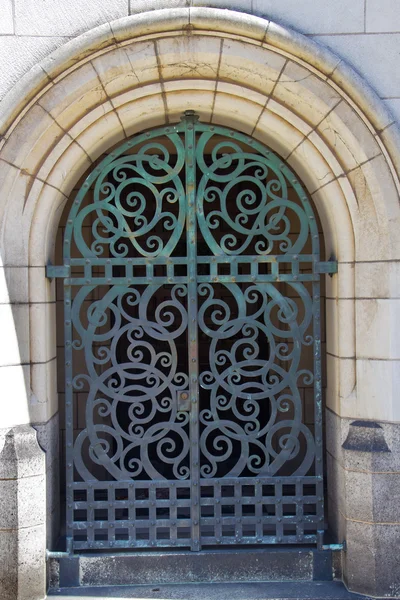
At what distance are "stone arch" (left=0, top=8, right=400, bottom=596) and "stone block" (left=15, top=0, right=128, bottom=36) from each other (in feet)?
0.43

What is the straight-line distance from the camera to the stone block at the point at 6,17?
4363 millimetres

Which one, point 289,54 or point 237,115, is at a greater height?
point 289,54

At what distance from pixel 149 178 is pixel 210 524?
2463 mm

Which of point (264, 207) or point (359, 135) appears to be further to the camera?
point (264, 207)

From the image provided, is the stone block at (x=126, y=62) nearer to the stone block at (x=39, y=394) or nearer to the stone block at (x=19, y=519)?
the stone block at (x=39, y=394)

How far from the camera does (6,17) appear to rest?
437 cm

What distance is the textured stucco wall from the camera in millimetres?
4352

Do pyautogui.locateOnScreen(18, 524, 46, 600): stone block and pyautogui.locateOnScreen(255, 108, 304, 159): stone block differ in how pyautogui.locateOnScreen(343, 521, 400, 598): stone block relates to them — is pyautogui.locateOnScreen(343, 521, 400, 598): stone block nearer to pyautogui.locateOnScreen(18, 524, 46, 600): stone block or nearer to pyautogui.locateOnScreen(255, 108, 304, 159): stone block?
pyautogui.locateOnScreen(18, 524, 46, 600): stone block

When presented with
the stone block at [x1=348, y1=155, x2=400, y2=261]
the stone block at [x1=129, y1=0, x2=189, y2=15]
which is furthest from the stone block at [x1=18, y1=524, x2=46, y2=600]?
the stone block at [x1=129, y1=0, x2=189, y2=15]

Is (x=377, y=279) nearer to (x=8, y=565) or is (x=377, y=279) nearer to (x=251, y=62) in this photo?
(x=251, y=62)

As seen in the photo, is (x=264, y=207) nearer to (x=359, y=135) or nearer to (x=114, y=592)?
(x=359, y=135)

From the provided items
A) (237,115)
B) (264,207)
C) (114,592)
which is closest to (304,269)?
(264,207)

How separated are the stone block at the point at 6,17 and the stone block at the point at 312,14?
1574 millimetres

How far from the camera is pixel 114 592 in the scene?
4566mm
